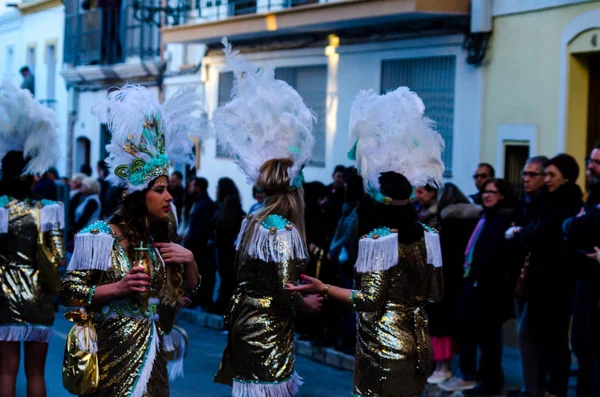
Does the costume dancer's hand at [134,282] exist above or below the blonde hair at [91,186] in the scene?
below

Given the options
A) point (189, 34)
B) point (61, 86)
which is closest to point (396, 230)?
point (189, 34)

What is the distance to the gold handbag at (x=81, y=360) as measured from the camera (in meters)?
5.00

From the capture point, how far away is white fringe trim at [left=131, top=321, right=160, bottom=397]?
16.7ft

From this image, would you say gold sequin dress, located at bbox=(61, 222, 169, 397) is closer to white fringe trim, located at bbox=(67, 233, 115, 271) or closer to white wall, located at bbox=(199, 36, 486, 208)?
white fringe trim, located at bbox=(67, 233, 115, 271)

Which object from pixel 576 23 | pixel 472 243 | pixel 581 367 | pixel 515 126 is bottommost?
pixel 581 367

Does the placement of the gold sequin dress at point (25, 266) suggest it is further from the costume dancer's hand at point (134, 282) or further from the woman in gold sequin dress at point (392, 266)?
the costume dancer's hand at point (134, 282)

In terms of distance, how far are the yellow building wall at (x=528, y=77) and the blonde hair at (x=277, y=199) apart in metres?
5.74

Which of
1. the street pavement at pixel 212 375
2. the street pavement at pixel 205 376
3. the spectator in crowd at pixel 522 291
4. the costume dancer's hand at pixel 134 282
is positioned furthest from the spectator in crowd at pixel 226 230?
the costume dancer's hand at pixel 134 282

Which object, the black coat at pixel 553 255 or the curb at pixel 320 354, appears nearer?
the black coat at pixel 553 255

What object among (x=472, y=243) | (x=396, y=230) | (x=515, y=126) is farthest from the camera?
(x=515, y=126)

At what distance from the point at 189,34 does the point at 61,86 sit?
11.8 metres

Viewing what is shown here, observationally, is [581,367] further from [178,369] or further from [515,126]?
[515,126]

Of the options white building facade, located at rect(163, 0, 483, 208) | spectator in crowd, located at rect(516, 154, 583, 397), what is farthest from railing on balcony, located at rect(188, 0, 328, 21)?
spectator in crowd, located at rect(516, 154, 583, 397)

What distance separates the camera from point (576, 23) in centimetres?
1146
